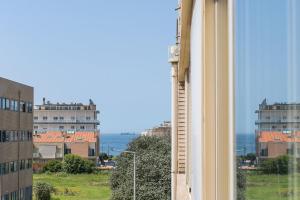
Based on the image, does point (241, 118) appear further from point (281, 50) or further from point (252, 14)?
point (281, 50)

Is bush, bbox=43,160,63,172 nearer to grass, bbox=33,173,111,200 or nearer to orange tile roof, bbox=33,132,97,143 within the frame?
grass, bbox=33,173,111,200

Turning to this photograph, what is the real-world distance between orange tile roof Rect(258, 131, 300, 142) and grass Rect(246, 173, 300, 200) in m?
0.06

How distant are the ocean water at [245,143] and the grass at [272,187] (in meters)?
0.06

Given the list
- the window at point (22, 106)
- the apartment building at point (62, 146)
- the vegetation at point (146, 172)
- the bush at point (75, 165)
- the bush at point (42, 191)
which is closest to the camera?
the vegetation at point (146, 172)

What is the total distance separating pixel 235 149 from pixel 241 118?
0.64 ft

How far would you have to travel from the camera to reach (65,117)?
10706cm

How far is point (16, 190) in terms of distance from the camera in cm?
3344

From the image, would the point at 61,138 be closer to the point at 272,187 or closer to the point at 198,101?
the point at 198,101

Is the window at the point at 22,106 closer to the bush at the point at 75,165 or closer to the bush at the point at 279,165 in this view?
the bush at the point at 75,165

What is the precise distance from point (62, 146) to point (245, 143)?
223 feet

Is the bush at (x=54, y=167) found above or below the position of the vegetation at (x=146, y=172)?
below

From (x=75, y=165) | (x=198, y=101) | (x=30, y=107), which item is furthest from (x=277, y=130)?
(x=75, y=165)

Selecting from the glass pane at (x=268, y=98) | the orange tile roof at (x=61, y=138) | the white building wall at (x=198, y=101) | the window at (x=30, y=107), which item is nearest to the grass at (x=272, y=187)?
the glass pane at (x=268, y=98)

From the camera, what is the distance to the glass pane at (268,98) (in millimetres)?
908
